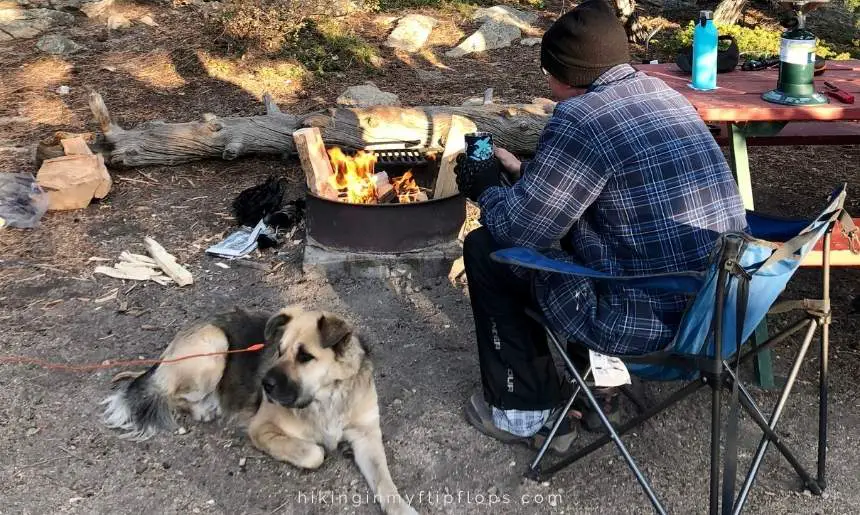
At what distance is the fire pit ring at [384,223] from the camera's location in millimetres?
5301

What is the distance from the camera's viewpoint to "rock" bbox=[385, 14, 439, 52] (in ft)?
38.2

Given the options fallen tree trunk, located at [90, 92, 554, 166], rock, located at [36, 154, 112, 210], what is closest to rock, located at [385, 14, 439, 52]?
fallen tree trunk, located at [90, 92, 554, 166]

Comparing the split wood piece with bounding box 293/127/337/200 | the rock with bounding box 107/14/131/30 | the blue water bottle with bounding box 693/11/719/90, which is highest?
the blue water bottle with bounding box 693/11/719/90

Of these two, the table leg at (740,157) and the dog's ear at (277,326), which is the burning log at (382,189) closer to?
the dog's ear at (277,326)

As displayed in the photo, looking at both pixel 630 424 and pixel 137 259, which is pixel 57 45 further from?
pixel 630 424

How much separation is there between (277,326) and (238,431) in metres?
0.69

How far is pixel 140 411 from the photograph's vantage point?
3955 millimetres

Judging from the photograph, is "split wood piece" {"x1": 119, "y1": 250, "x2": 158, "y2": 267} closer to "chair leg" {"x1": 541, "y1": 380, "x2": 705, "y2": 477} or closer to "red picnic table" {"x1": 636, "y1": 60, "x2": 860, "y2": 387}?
"chair leg" {"x1": 541, "y1": 380, "x2": 705, "y2": 477}

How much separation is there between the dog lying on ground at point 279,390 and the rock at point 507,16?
9556mm

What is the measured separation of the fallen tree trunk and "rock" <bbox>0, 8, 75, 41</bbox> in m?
5.73

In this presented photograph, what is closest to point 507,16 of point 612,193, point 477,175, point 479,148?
point 479,148

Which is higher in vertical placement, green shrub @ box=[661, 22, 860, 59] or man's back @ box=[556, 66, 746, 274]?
man's back @ box=[556, 66, 746, 274]

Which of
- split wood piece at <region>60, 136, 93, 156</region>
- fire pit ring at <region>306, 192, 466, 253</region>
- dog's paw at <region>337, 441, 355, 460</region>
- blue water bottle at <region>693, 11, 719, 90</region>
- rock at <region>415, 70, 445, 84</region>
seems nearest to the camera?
dog's paw at <region>337, 441, 355, 460</region>

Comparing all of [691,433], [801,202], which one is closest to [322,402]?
[691,433]
